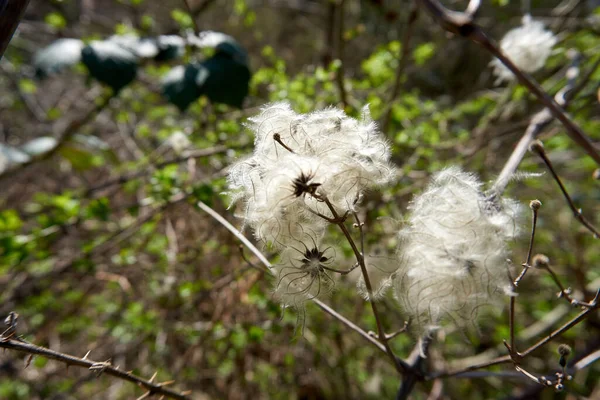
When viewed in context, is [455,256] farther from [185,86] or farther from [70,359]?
[185,86]

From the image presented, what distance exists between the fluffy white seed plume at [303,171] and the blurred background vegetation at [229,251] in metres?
0.70

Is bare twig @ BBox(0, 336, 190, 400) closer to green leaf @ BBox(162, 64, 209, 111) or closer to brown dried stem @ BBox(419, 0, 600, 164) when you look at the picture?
brown dried stem @ BBox(419, 0, 600, 164)

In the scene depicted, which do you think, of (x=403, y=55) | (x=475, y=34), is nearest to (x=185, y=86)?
(x=403, y=55)

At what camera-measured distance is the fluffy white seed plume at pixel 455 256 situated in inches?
27.0

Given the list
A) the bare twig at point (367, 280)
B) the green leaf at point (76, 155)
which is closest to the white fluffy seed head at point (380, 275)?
the bare twig at point (367, 280)

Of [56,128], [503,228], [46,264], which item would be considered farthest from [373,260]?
[56,128]

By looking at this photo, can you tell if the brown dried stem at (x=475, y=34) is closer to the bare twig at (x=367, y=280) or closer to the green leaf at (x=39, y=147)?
the bare twig at (x=367, y=280)

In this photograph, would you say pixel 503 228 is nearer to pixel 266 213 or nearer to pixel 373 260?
pixel 373 260

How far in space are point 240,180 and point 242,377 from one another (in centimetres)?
171

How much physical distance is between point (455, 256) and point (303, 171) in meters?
0.32

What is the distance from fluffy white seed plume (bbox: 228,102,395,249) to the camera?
62 cm

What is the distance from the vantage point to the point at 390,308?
66.0 inches

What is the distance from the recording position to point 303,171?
62 cm

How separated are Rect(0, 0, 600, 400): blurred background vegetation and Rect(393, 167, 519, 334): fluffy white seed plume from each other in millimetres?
620
